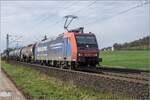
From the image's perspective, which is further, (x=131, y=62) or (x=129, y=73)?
(x=131, y=62)

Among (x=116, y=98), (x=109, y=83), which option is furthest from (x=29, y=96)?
(x=116, y=98)

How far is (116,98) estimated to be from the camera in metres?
14.4

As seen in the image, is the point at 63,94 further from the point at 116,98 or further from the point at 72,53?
the point at 72,53

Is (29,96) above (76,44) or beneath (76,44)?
beneath

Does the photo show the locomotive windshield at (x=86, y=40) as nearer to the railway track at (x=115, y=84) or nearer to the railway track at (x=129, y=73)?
the railway track at (x=129, y=73)

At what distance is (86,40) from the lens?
30.8 meters

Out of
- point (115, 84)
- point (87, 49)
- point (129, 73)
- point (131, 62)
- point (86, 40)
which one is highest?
point (86, 40)

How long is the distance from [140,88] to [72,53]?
16673mm

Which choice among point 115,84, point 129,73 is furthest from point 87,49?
point 115,84

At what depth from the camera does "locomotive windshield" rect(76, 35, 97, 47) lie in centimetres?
3060

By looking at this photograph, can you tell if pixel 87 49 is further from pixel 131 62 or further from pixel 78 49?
pixel 131 62

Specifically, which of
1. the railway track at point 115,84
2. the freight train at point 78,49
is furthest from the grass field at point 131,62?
the railway track at point 115,84

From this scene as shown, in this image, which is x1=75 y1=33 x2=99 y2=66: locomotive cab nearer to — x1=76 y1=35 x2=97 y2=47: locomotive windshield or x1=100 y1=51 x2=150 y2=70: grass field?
x1=76 y1=35 x2=97 y2=47: locomotive windshield

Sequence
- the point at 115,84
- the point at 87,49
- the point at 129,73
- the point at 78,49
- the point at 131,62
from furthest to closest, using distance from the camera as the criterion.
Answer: the point at 131,62
the point at 87,49
the point at 78,49
the point at 129,73
the point at 115,84
